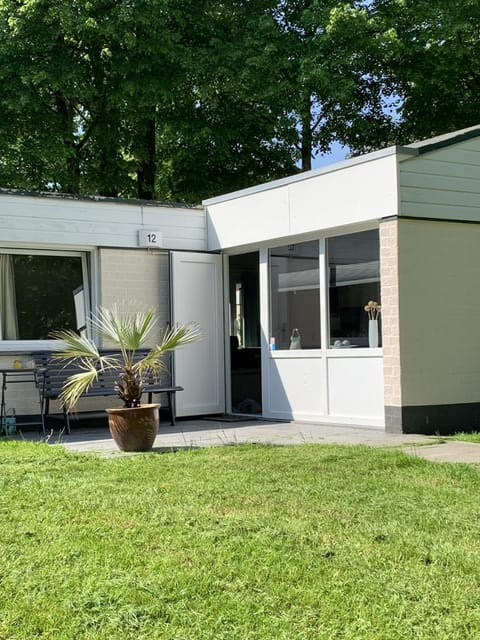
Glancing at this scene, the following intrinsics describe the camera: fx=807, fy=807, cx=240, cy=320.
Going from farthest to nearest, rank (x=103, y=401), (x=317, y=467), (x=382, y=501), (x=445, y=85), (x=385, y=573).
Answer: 1. (x=445, y=85)
2. (x=103, y=401)
3. (x=317, y=467)
4. (x=382, y=501)
5. (x=385, y=573)

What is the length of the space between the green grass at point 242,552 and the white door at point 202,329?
471cm

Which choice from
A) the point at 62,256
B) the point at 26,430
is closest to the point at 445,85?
the point at 62,256

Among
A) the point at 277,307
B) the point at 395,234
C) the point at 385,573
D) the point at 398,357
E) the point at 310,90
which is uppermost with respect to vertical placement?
the point at 310,90

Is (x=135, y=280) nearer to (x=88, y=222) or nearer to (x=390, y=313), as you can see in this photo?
(x=88, y=222)

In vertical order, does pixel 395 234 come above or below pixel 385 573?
above

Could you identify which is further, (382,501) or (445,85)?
(445,85)

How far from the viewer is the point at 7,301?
10.2 metres

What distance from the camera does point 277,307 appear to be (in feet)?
34.8

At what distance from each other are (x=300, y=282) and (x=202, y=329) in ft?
5.65

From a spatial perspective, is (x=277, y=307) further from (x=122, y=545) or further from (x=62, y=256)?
(x=122, y=545)

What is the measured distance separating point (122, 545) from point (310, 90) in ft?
49.1

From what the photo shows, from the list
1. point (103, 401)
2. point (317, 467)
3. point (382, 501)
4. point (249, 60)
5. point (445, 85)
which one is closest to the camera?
point (382, 501)

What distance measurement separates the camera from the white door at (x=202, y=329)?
10.9 m

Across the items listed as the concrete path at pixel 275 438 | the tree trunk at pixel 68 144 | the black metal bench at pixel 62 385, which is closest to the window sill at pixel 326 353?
the concrete path at pixel 275 438
